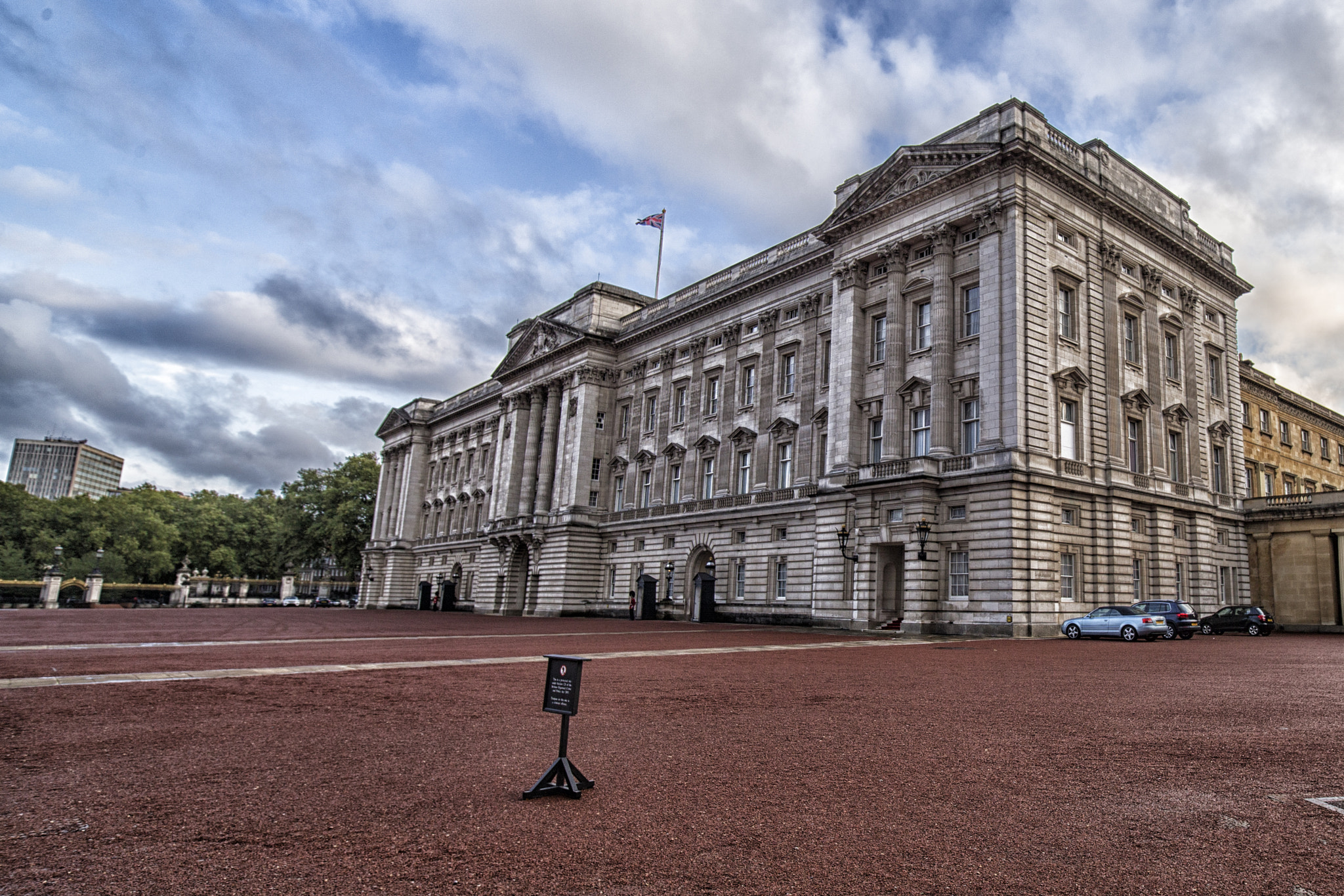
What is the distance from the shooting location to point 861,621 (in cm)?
3656

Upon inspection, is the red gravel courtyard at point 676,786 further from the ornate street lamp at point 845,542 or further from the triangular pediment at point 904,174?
the triangular pediment at point 904,174

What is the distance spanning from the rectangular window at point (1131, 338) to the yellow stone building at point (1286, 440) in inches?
655

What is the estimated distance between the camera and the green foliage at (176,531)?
3915 inches

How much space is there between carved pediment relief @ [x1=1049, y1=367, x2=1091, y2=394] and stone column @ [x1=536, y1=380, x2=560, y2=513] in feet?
129

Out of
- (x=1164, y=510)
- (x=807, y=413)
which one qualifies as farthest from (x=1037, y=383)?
(x=807, y=413)

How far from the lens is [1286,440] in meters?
58.8

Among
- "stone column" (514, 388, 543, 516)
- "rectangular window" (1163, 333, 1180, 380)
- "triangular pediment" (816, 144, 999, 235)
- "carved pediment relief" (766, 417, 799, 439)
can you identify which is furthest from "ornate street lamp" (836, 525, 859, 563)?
"stone column" (514, 388, 543, 516)

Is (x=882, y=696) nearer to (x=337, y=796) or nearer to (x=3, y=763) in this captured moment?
(x=337, y=796)

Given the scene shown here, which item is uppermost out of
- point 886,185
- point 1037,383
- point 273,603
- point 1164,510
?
point 886,185

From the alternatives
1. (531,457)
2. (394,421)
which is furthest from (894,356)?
(394,421)

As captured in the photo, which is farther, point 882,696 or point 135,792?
point 882,696

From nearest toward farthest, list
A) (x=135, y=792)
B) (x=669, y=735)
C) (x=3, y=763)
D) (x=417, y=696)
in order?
(x=135, y=792), (x=3, y=763), (x=669, y=735), (x=417, y=696)

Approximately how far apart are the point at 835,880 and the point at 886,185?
3976cm

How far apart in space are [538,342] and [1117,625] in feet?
165
